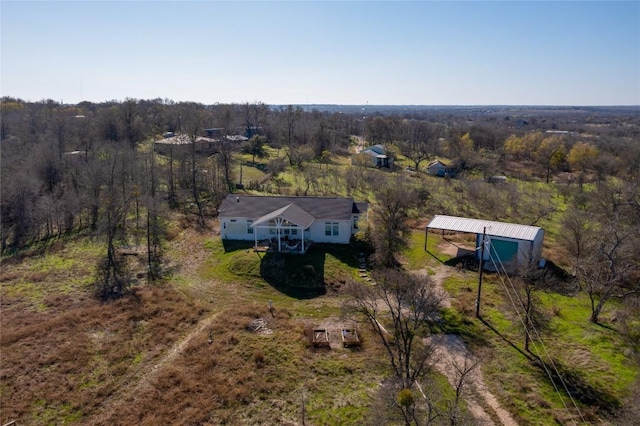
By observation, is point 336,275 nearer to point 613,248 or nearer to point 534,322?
point 534,322

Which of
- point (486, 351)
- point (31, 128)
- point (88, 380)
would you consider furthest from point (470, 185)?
point (31, 128)

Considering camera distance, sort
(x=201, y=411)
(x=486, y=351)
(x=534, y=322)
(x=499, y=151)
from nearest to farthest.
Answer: (x=201, y=411)
(x=486, y=351)
(x=534, y=322)
(x=499, y=151)

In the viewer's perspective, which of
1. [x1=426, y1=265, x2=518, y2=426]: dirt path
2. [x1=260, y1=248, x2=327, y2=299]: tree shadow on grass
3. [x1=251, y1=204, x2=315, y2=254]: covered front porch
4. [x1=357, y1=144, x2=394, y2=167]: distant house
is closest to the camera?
[x1=426, y1=265, x2=518, y2=426]: dirt path

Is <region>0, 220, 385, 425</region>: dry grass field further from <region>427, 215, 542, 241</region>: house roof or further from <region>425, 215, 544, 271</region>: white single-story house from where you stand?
<region>425, 215, 544, 271</region>: white single-story house

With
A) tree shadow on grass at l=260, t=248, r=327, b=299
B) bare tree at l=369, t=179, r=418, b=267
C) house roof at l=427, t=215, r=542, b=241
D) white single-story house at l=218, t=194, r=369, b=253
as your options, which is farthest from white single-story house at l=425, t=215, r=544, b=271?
tree shadow on grass at l=260, t=248, r=327, b=299

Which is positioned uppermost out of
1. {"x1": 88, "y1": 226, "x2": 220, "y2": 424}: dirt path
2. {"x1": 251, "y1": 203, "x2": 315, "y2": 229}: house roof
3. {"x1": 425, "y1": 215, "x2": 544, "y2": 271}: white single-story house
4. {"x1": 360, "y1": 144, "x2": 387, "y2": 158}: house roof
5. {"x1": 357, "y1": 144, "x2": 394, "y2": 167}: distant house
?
{"x1": 360, "y1": 144, "x2": 387, "y2": 158}: house roof

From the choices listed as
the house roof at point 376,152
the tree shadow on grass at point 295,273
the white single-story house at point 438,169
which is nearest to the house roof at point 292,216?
the tree shadow on grass at point 295,273

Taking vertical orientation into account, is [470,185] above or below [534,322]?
above
